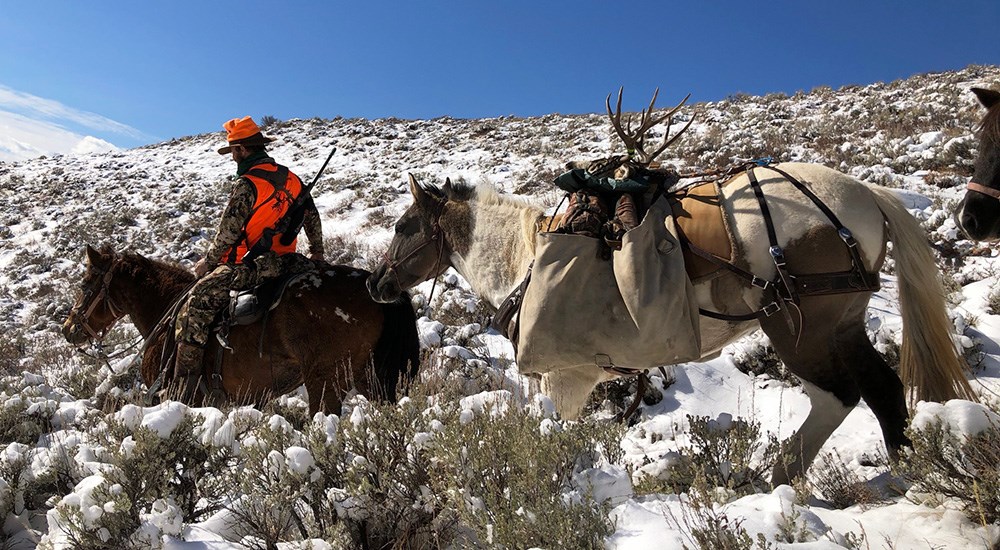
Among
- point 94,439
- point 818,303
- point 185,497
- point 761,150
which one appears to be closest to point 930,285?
point 818,303

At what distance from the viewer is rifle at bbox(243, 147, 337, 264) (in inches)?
192

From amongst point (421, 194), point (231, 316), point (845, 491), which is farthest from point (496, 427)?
point (231, 316)

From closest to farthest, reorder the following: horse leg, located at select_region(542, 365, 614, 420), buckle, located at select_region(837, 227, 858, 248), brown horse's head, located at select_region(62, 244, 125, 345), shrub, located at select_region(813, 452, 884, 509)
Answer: shrub, located at select_region(813, 452, 884, 509), buckle, located at select_region(837, 227, 858, 248), horse leg, located at select_region(542, 365, 614, 420), brown horse's head, located at select_region(62, 244, 125, 345)

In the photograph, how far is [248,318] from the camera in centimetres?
467

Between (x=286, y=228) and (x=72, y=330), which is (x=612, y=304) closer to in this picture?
(x=286, y=228)

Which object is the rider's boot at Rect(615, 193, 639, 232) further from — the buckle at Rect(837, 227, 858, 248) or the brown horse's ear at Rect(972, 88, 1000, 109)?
the brown horse's ear at Rect(972, 88, 1000, 109)

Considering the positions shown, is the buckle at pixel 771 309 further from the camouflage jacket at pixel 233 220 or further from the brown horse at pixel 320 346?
the camouflage jacket at pixel 233 220

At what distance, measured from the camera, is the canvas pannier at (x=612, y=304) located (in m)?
2.93

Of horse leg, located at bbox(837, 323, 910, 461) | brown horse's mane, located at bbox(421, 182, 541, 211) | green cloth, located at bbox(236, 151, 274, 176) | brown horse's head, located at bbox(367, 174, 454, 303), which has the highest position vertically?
green cloth, located at bbox(236, 151, 274, 176)

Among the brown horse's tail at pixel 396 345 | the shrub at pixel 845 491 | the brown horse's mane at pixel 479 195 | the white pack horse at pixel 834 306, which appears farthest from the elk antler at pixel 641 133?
the brown horse's tail at pixel 396 345

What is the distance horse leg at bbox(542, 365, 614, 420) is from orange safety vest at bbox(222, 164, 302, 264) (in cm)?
294

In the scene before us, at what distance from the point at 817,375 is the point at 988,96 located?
1924mm

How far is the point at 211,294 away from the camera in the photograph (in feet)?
15.2

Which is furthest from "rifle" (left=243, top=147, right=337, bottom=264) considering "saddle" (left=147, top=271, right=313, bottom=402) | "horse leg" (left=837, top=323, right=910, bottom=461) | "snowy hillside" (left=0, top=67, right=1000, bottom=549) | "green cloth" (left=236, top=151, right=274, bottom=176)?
"horse leg" (left=837, top=323, right=910, bottom=461)
